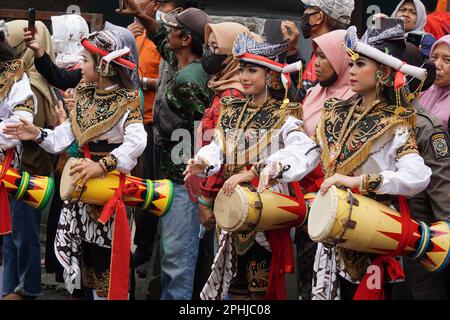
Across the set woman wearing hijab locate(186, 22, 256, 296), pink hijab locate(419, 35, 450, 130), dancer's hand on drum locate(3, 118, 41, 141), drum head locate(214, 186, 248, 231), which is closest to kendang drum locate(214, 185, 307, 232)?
drum head locate(214, 186, 248, 231)

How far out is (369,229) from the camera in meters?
4.96

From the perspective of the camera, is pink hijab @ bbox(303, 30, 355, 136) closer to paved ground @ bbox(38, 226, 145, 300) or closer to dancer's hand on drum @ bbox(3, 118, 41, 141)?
dancer's hand on drum @ bbox(3, 118, 41, 141)

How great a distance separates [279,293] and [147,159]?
247 centimetres

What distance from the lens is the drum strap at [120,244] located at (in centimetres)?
617

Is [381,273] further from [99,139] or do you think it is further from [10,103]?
[10,103]

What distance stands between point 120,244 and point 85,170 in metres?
0.50

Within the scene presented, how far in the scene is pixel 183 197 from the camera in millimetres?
6902

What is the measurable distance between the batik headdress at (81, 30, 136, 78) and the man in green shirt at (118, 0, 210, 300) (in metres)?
0.61

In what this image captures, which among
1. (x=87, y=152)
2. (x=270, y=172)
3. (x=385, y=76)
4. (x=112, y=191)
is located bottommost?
(x=112, y=191)

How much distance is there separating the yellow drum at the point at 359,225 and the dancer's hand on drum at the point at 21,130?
201 centimetres

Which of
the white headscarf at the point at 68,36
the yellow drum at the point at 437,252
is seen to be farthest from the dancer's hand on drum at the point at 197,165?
the white headscarf at the point at 68,36

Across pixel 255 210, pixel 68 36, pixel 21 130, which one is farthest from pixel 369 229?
pixel 68 36
